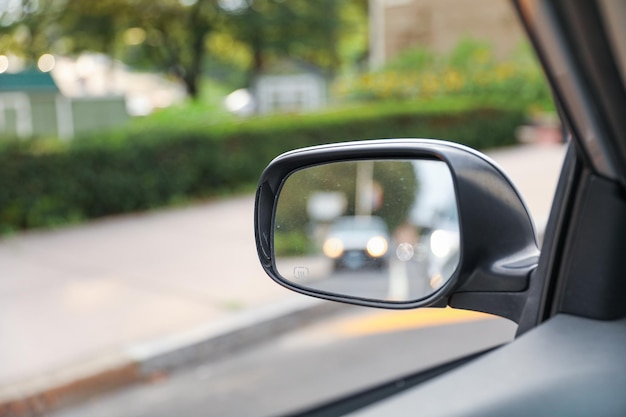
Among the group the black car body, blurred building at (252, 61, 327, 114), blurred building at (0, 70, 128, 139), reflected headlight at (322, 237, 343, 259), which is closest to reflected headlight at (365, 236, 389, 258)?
the black car body

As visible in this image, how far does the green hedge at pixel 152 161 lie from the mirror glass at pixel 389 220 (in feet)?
27.2

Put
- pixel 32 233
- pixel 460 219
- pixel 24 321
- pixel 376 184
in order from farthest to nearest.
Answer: pixel 32 233 → pixel 24 321 → pixel 376 184 → pixel 460 219

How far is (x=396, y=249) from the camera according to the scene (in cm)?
185

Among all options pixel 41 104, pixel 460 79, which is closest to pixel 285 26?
pixel 460 79

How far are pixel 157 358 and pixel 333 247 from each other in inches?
88.8

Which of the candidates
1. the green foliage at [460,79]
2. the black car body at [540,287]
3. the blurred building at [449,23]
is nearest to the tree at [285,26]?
the blurred building at [449,23]

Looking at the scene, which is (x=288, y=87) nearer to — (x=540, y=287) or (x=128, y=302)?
(x=128, y=302)

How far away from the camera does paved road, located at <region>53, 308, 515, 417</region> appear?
4.35m

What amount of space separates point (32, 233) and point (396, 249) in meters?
8.49

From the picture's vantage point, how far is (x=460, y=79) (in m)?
19.8

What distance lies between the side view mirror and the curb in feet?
11.3

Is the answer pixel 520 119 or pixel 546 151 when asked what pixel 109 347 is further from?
pixel 520 119

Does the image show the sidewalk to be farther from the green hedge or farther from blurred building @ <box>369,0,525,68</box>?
blurred building @ <box>369,0,525,68</box>

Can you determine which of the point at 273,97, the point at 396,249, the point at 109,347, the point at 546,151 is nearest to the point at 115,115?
the point at 546,151
